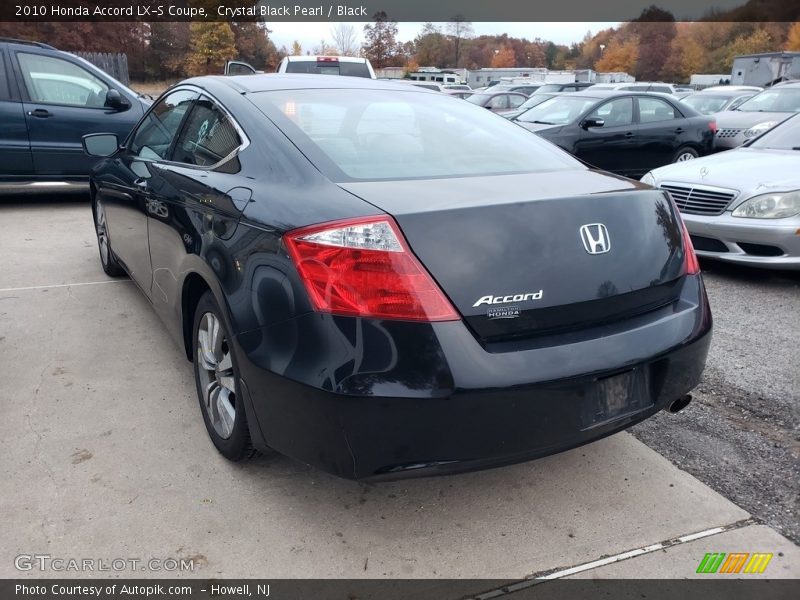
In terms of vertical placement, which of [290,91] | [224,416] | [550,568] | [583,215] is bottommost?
[550,568]

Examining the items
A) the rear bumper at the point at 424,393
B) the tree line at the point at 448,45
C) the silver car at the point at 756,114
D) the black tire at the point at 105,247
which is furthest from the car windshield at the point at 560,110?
the tree line at the point at 448,45

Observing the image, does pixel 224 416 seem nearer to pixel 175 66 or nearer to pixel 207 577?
pixel 207 577

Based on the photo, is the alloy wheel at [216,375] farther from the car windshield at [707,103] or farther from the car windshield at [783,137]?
the car windshield at [707,103]

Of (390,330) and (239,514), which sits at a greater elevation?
(390,330)

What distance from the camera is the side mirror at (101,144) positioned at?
451 centimetres

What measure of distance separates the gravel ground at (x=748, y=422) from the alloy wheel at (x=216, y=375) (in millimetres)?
1834

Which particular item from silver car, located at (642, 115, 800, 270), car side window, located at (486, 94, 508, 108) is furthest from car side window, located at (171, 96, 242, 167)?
car side window, located at (486, 94, 508, 108)

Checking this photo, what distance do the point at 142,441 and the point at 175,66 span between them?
61506mm

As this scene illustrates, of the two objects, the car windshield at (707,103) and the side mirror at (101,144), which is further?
the car windshield at (707,103)

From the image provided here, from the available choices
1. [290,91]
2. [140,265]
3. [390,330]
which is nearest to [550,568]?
[390,330]

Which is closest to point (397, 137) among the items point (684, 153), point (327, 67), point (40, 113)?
point (40, 113)

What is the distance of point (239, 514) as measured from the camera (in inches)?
97.0

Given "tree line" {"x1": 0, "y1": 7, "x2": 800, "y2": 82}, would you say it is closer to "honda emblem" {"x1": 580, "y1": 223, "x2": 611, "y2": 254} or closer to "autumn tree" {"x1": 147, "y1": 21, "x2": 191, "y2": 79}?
"autumn tree" {"x1": 147, "y1": 21, "x2": 191, "y2": 79}

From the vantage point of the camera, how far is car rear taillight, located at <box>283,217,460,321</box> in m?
1.97
